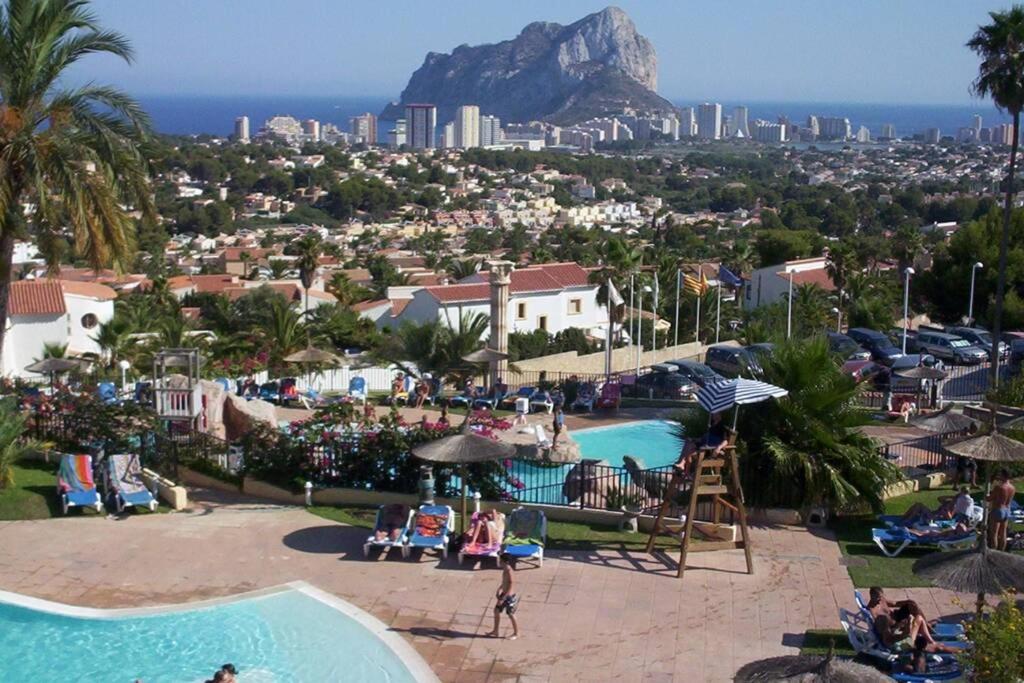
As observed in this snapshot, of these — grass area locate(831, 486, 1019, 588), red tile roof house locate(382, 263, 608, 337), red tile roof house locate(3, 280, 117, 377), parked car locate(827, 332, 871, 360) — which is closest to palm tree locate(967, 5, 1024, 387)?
parked car locate(827, 332, 871, 360)

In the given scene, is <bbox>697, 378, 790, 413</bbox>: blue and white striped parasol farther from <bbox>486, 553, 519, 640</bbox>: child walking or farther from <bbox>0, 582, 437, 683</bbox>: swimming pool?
<bbox>0, 582, 437, 683</bbox>: swimming pool

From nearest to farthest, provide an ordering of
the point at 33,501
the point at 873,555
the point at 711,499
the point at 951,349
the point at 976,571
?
1. the point at 976,571
2. the point at 873,555
3. the point at 711,499
4. the point at 33,501
5. the point at 951,349

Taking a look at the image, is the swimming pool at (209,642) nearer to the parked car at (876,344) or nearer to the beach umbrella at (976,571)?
the beach umbrella at (976,571)

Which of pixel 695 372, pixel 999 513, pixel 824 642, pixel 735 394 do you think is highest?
pixel 735 394

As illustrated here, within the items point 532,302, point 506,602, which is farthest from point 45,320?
point 506,602

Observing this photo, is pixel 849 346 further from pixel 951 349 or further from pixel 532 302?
pixel 532 302

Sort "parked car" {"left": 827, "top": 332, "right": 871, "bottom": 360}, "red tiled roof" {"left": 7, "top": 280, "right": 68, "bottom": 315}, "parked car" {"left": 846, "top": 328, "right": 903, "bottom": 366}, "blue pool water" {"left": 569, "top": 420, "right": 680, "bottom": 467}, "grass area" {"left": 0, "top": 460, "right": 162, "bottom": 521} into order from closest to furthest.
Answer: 1. "grass area" {"left": 0, "top": 460, "right": 162, "bottom": 521}
2. "blue pool water" {"left": 569, "top": 420, "right": 680, "bottom": 467}
3. "parked car" {"left": 827, "top": 332, "right": 871, "bottom": 360}
4. "parked car" {"left": 846, "top": 328, "right": 903, "bottom": 366}
5. "red tiled roof" {"left": 7, "top": 280, "right": 68, "bottom": 315}
